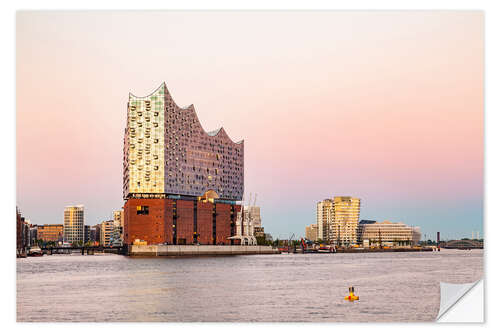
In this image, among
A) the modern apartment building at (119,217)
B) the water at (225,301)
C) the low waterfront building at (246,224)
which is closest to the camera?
the water at (225,301)

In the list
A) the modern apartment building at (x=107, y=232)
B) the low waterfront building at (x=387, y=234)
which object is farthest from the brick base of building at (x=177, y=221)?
the modern apartment building at (x=107, y=232)

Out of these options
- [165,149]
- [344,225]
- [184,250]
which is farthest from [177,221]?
[344,225]

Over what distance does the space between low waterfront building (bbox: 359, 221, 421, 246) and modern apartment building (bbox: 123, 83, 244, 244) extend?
2215 inches

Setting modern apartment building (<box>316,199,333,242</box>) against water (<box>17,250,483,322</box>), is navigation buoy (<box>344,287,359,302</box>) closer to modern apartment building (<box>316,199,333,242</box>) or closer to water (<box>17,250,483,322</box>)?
water (<box>17,250,483,322</box>)

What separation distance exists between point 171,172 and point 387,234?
6987cm

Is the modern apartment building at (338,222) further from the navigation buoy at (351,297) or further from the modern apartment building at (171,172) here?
the navigation buoy at (351,297)

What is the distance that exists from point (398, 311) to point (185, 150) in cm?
5488

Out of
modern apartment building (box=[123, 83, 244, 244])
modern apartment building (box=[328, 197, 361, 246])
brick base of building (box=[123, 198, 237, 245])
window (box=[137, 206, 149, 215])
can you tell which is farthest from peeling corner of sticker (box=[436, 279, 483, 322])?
modern apartment building (box=[328, 197, 361, 246])

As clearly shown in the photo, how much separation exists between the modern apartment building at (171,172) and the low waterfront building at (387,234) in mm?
56261

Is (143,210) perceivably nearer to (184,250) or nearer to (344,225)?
(184,250)

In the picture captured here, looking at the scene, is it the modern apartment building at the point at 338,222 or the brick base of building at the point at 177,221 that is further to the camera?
the modern apartment building at the point at 338,222

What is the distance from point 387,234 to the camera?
433 feet

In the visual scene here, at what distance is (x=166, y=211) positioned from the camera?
74562 mm

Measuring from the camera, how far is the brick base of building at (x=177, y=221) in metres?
73.6
